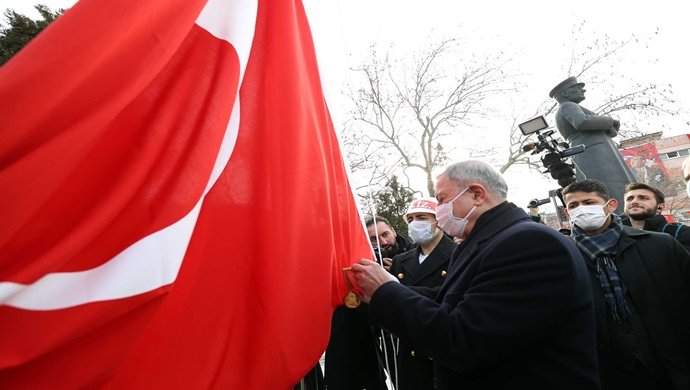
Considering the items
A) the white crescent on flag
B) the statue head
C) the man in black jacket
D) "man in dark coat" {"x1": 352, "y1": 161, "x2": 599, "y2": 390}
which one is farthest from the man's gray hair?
the statue head

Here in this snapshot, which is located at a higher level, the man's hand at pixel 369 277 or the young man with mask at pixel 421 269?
the man's hand at pixel 369 277

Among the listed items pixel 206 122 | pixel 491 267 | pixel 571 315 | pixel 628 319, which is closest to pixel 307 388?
pixel 491 267

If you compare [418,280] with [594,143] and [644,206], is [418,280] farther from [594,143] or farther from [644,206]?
[594,143]

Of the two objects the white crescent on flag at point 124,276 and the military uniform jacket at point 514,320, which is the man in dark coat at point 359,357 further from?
the white crescent on flag at point 124,276

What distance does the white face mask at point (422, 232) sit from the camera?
344cm

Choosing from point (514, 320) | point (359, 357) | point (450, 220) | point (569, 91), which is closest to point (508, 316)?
point (514, 320)

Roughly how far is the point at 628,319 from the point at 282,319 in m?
2.19

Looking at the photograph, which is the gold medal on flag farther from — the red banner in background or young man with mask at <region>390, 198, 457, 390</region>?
the red banner in background

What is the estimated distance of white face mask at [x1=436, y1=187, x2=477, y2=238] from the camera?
2119mm

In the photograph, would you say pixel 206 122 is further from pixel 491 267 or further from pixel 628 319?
pixel 628 319

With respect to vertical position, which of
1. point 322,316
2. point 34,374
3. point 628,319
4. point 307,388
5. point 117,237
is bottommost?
point 628,319

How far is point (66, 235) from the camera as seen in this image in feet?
3.96

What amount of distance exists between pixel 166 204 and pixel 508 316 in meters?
1.26

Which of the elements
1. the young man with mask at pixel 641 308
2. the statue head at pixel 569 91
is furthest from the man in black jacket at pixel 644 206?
the statue head at pixel 569 91
